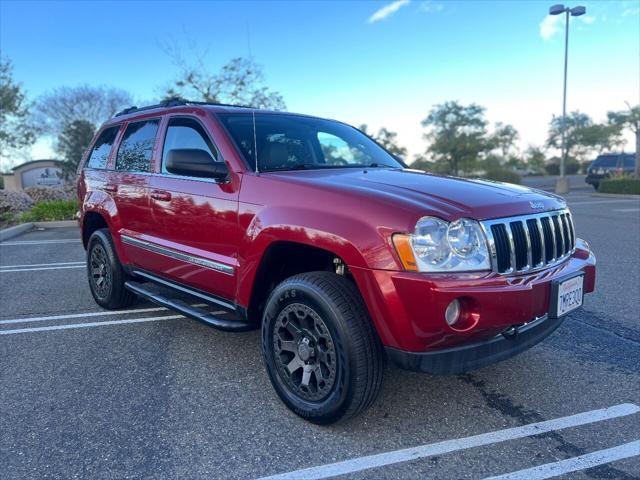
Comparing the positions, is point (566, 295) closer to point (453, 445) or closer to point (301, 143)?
point (453, 445)

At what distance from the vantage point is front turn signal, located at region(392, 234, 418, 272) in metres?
2.38

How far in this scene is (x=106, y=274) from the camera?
487cm

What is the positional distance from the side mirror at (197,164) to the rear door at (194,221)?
9 cm

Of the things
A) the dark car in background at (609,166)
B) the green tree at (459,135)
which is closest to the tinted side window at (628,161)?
the dark car in background at (609,166)

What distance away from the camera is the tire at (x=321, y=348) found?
8.24ft

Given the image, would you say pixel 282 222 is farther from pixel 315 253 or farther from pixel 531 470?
pixel 531 470

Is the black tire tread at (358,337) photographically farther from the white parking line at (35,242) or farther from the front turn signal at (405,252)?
the white parking line at (35,242)

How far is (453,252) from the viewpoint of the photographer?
2422mm

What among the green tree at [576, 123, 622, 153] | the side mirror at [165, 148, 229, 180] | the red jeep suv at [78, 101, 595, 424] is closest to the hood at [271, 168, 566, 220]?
the red jeep suv at [78, 101, 595, 424]

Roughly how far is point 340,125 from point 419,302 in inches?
98.3

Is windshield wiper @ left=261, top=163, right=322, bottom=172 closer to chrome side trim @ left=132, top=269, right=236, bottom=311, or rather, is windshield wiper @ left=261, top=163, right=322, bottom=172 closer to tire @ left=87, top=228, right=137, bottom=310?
chrome side trim @ left=132, top=269, right=236, bottom=311

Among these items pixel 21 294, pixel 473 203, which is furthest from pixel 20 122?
pixel 473 203

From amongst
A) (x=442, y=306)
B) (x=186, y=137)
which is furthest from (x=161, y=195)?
(x=442, y=306)

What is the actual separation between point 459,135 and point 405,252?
47987 millimetres
